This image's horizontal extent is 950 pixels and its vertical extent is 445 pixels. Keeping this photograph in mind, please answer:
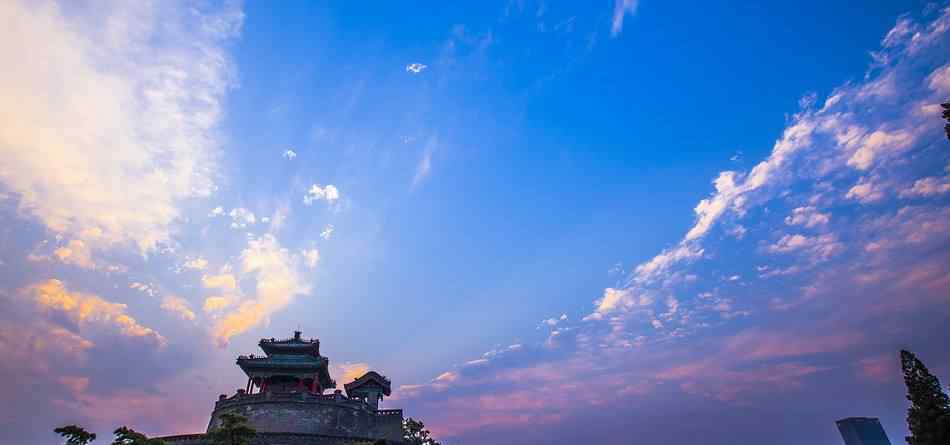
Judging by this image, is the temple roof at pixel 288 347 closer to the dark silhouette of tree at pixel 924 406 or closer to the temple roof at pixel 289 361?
the temple roof at pixel 289 361

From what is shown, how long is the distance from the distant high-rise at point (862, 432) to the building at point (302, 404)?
594 ft

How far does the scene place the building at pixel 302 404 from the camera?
37.2 meters

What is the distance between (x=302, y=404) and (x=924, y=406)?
46811 millimetres

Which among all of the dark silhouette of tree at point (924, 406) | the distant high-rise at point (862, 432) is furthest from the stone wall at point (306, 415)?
the distant high-rise at point (862, 432)

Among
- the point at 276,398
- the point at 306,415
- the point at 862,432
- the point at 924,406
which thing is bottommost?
the point at 862,432

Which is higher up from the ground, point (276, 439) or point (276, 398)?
point (276, 398)

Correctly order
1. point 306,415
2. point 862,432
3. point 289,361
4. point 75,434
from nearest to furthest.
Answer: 1. point 75,434
2. point 306,415
3. point 289,361
4. point 862,432

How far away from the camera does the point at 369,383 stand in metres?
50.8

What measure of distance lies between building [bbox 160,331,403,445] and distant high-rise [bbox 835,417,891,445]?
18107cm

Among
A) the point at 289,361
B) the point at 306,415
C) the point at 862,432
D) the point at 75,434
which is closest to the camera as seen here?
the point at 75,434

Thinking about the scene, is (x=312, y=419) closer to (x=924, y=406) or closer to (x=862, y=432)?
(x=924, y=406)

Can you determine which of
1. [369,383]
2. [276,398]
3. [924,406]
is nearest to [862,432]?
[924,406]

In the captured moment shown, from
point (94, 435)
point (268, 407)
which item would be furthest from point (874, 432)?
point (94, 435)

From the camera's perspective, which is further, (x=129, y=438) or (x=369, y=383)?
(x=369, y=383)
